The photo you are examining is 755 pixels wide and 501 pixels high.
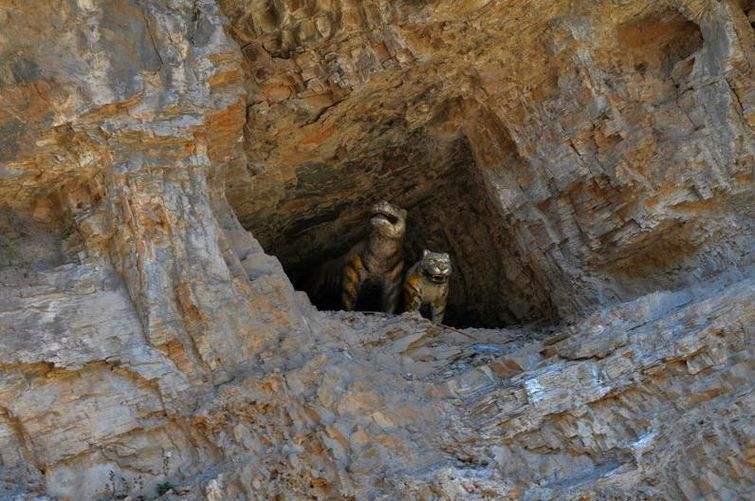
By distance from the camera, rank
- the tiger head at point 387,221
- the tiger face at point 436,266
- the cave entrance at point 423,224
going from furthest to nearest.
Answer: the cave entrance at point 423,224
the tiger head at point 387,221
the tiger face at point 436,266

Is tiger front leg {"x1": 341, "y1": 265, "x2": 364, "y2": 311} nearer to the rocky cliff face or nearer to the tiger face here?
the tiger face

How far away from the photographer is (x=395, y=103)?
7895mm

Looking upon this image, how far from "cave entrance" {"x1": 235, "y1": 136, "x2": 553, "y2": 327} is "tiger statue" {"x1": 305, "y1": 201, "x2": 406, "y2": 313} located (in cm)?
19

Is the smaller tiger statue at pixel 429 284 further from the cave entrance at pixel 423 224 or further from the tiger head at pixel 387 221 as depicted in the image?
the cave entrance at pixel 423 224

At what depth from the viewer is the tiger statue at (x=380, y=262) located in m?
8.42

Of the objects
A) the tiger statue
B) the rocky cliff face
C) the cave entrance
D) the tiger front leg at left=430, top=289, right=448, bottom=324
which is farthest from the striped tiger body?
the rocky cliff face

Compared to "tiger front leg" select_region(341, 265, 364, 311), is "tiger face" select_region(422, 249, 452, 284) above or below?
below

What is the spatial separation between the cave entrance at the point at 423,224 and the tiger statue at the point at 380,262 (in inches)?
7.4

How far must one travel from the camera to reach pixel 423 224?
9453 millimetres

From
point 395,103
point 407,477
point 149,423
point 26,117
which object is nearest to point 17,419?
point 149,423

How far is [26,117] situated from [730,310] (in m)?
5.13

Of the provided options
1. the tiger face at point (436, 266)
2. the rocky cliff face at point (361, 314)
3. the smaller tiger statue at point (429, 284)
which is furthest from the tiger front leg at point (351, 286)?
the rocky cliff face at point (361, 314)

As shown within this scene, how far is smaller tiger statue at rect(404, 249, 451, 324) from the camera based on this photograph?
26.8ft

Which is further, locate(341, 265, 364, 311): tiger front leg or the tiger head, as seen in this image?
locate(341, 265, 364, 311): tiger front leg
